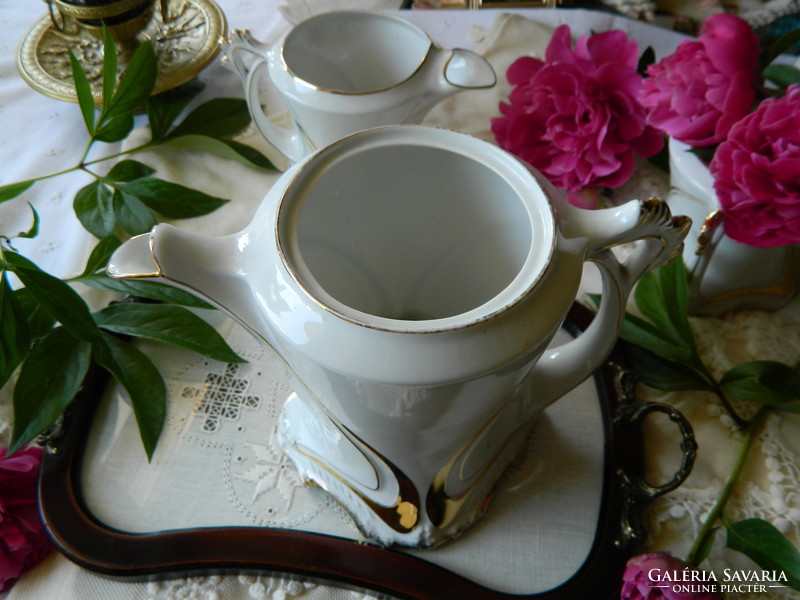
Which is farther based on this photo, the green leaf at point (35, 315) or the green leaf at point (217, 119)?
the green leaf at point (217, 119)

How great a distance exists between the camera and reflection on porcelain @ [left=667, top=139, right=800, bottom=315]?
42 cm

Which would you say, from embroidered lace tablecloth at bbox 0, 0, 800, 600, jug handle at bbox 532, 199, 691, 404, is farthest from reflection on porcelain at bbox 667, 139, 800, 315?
jug handle at bbox 532, 199, 691, 404

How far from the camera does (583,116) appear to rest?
48cm

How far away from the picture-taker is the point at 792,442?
41 centimetres

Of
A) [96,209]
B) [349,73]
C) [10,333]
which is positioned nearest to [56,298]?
[10,333]

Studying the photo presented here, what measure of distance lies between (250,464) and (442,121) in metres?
0.34

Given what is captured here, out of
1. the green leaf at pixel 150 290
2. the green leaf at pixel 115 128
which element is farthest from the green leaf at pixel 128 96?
the green leaf at pixel 150 290

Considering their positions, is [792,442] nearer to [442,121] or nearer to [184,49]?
[442,121]

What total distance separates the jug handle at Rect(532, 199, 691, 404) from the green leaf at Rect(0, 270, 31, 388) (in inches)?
11.2

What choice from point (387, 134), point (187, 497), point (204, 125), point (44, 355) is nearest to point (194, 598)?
point (187, 497)

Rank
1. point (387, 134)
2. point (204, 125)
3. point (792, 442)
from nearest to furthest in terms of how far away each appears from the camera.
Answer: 1. point (387, 134)
2. point (792, 442)
3. point (204, 125)

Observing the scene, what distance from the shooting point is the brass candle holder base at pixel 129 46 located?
569 mm

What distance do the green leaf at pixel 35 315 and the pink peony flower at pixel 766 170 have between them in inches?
16.2

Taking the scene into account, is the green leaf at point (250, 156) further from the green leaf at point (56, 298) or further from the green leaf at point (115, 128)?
the green leaf at point (56, 298)
